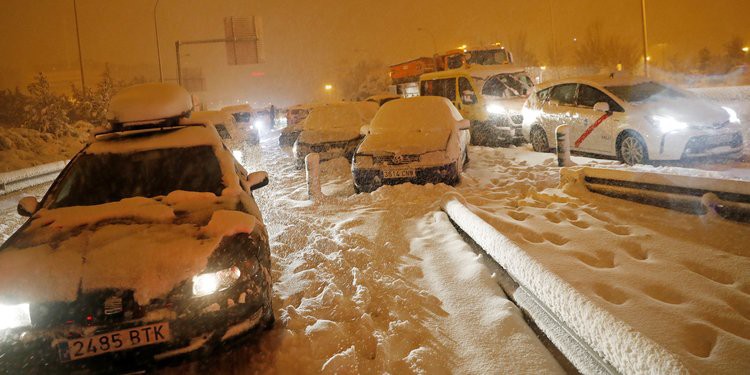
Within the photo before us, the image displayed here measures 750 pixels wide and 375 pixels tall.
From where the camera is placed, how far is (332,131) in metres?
12.5

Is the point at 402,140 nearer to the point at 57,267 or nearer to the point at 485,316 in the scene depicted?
the point at 485,316

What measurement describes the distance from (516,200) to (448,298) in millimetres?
3474

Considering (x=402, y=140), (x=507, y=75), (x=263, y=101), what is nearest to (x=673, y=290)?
(x=402, y=140)

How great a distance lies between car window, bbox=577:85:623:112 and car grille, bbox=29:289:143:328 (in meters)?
9.39

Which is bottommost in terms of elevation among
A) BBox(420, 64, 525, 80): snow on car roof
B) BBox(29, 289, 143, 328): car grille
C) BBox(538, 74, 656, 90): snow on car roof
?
BBox(29, 289, 143, 328): car grille

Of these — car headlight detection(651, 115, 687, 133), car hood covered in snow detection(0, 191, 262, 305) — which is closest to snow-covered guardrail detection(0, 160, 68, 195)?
car hood covered in snow detection(0, 191, 262, 305)

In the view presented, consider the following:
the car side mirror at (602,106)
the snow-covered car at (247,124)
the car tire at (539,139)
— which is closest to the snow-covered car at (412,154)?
the car side mirror at (602,106)

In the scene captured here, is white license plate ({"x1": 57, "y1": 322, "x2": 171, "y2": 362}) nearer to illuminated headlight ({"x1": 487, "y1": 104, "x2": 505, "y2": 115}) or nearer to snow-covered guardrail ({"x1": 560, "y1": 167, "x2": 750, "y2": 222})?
snow-covered guardrail ({"x1": 560, "y1": 167, "x2": 750, "y2": 222})

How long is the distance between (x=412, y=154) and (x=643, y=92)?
5.17 m

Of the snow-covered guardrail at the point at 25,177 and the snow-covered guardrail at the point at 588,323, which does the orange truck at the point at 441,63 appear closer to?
the snow-covered guardrail at the point at 25,177

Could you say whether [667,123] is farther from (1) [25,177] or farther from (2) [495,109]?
(1) [25,177]

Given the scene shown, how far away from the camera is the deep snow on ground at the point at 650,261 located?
2.99 metres

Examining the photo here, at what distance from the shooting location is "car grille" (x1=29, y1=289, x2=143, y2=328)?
283 centimetres

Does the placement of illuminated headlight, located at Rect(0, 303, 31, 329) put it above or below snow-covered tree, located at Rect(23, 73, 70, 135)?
below
